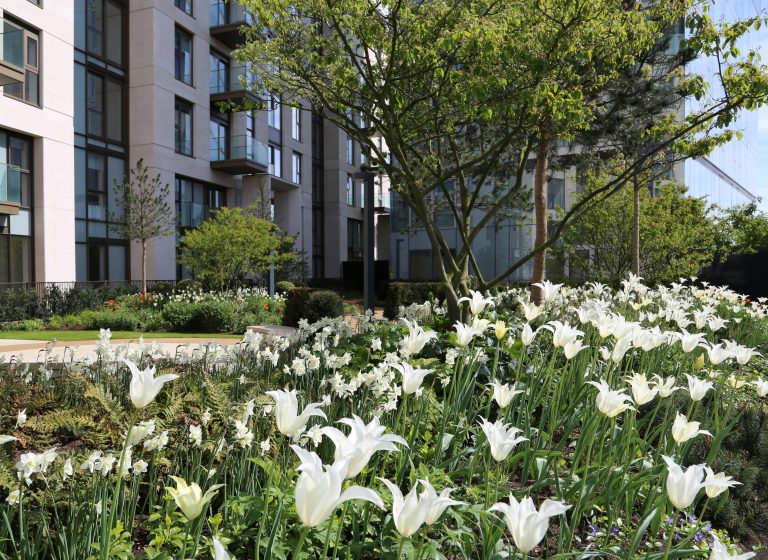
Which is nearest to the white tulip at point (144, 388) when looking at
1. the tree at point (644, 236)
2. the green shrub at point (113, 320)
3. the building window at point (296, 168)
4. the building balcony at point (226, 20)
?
the green shrub at point (113, 320)

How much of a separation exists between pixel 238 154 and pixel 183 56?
5.02m

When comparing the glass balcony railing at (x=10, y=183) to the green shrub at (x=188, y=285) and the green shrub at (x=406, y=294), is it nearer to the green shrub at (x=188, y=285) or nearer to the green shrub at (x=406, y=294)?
the green shrub at (x=188, y=285)

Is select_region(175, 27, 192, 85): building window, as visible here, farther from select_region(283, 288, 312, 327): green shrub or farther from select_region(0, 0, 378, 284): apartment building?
select_region(283, 288, 312, 327): green shrub

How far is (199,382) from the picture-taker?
427 cm

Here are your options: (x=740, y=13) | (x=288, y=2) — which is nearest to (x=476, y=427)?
(x=288, y=2)

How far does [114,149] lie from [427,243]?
14020 mm

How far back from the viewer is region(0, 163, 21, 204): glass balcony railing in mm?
16656

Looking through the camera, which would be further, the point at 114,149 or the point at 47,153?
the point at 114,149

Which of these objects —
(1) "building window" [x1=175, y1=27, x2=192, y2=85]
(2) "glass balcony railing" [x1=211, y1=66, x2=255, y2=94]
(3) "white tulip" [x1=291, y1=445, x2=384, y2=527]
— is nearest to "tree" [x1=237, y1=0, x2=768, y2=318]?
(3) "white tulip" [x1=291, y1=445, x2=384, y2=527]

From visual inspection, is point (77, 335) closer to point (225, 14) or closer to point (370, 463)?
point (370, 463)

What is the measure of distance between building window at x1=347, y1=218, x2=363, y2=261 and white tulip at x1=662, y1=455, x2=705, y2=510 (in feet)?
129

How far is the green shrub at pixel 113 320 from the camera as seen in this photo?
14750mm

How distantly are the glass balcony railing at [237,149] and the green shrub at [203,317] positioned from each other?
1477cm

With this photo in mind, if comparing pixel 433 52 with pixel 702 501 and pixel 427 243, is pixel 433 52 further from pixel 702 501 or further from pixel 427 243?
pixel 427 243
